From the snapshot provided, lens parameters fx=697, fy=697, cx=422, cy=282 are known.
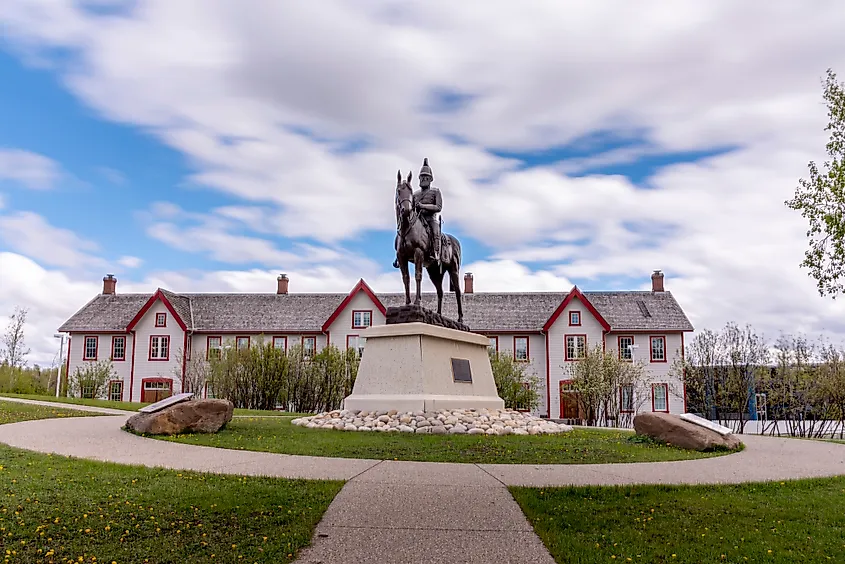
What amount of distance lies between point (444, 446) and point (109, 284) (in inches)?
1665

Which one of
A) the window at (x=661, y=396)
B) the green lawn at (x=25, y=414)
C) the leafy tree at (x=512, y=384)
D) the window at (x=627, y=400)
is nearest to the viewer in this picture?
the green lawn at (x=25, y=414)

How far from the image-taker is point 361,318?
42.8 m

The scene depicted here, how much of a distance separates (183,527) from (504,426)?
963 centimetres

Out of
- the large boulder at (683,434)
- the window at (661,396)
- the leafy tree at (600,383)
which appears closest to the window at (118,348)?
the leafy tree at (600,383)

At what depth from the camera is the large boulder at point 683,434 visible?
12617 millimetres

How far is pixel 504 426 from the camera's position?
1479 centimetres

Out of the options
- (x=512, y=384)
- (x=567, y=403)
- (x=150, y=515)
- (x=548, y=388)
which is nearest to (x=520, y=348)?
(x=548, y=388)

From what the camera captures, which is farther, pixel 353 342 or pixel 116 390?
pixel 116 390

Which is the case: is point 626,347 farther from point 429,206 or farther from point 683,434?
point 683,434

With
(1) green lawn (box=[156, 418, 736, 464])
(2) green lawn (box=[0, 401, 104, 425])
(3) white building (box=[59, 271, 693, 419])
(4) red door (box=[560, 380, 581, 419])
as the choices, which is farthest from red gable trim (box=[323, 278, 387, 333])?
(1) green lawn (box=[156, 418, 736, 464])

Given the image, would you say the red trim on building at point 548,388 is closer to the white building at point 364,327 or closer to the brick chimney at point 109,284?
the white building at point 364,327

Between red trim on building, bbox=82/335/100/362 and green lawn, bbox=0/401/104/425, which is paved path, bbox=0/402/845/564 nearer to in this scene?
green lawn, bbox=0/401/104/425

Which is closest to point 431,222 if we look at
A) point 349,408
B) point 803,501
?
point 349,408

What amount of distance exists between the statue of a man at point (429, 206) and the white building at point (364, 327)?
23.9 meters
